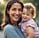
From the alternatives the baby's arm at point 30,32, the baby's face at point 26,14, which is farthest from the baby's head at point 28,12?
the baby's arm at point 30,32

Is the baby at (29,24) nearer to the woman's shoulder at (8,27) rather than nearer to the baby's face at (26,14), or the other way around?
the baby's face at (26,14)

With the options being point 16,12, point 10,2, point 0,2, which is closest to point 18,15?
point 16,12

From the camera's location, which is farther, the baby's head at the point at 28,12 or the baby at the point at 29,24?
the baby's head at the point at 28,12

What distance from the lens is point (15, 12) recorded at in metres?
1.24

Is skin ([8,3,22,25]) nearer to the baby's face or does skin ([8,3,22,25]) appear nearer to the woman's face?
the woman's face

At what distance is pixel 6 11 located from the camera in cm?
124

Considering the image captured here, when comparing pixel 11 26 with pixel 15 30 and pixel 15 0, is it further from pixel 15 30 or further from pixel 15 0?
pixel 15 0

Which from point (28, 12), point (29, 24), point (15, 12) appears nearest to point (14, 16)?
point (15, 12)

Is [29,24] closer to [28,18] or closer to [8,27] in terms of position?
[28,18]

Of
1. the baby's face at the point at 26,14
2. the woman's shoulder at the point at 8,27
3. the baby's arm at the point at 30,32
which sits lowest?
the baby's arm at the point at 30,32

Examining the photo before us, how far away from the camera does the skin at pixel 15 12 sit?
1.22 metres

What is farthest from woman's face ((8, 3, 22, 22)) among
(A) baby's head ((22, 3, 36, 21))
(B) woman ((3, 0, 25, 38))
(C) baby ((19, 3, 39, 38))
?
(A) baby's head ((22, 3, 36, 21))

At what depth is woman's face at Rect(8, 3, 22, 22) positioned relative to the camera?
3.99 ft

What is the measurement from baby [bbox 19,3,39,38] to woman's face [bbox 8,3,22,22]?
11cm
